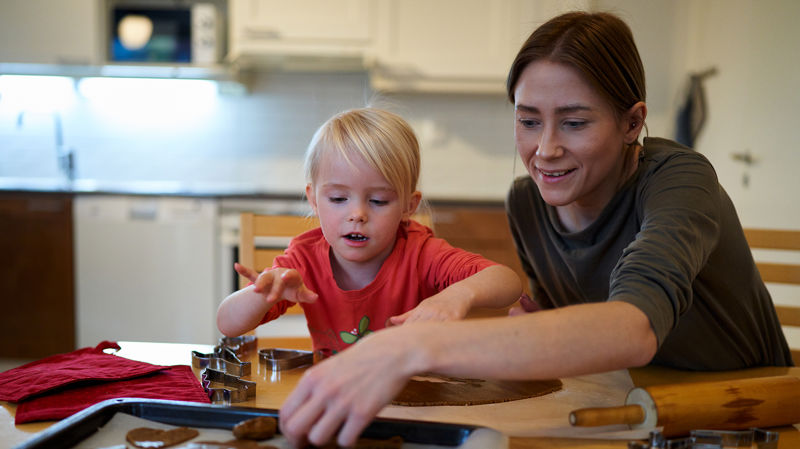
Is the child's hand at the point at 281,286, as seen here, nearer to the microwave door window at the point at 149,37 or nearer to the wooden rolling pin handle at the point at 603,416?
the wooden rolling pin handle at the point at 603,416

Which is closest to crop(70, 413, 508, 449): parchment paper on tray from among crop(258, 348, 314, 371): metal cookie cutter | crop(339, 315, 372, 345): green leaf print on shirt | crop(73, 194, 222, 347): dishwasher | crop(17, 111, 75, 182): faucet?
crop(258, 348, 314, 371): metal cookie cutter

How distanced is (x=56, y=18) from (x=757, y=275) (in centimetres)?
326

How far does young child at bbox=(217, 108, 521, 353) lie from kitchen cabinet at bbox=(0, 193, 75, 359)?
7.63 feet

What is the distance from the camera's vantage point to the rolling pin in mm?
697

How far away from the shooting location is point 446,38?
3244 mm

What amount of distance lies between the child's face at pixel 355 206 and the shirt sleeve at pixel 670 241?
0.39 meters

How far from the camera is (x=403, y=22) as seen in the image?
3.23 m

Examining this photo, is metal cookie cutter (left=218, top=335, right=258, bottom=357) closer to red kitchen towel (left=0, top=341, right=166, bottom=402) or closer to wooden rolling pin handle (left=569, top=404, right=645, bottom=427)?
red kitchen towel (left=0, top=341, right=166, bottom=402)

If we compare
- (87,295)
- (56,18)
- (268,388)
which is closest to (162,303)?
(87,295)

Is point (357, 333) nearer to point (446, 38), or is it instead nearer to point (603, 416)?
point (603, 416)

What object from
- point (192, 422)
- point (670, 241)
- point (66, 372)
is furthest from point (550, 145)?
point (66, 372)

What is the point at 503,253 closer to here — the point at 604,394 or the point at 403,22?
the point at 403,22

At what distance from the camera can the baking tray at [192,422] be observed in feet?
2.13

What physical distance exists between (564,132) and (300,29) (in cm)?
246
